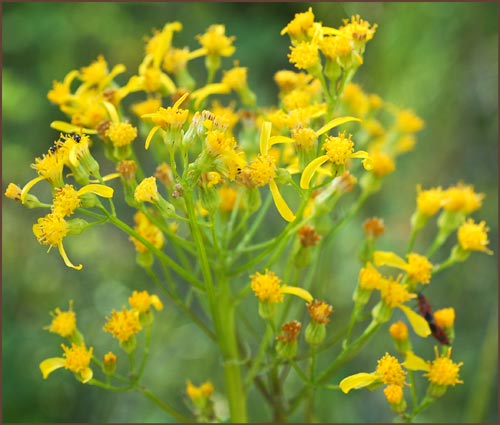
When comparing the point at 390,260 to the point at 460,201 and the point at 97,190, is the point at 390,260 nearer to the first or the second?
the point at 460,201

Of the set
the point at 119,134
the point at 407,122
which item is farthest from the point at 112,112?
the point at 407,122

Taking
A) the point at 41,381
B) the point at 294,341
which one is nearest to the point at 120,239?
the point at 41,381

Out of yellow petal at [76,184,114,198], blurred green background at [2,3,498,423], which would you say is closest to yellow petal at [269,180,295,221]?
yellow petal at [76,184,114,198]

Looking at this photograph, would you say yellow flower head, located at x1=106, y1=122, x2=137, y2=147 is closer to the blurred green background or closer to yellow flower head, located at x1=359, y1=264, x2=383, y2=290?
yellow flower head, located at x1=359, y1=264, x2=383, y2=290

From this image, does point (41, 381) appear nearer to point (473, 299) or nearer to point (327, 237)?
point (327, 237)

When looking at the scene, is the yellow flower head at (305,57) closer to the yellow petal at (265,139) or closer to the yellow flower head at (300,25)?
the yellow flower head at (300,25)

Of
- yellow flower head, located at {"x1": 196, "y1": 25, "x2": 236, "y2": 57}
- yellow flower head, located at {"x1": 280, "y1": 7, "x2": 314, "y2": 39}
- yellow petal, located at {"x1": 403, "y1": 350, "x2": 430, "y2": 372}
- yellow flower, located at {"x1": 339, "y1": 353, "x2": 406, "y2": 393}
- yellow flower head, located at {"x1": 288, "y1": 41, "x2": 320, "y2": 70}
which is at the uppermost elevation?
yellow flower head, located at {"x1": 196, "y1": 25, "x2": 236, "y2": 57}
